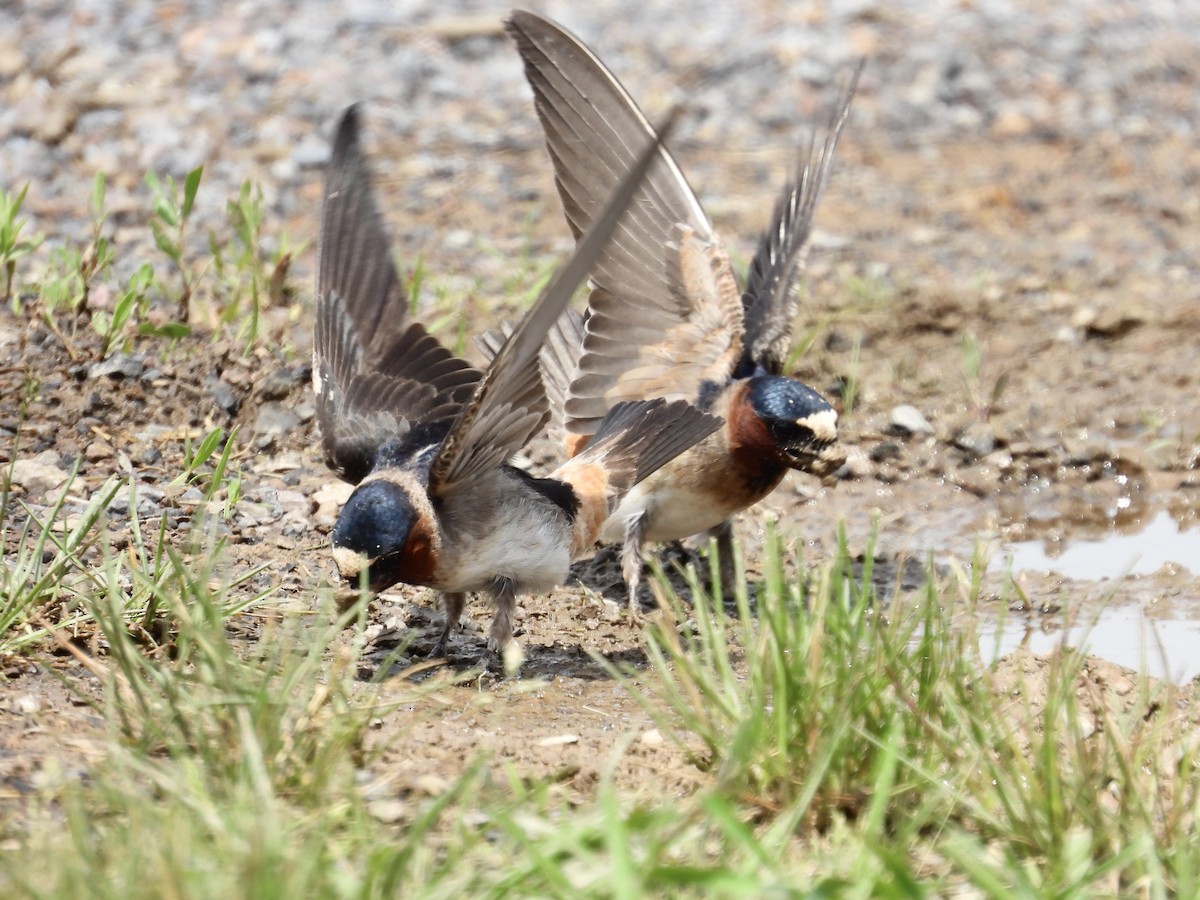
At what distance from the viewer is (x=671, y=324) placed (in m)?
6.09

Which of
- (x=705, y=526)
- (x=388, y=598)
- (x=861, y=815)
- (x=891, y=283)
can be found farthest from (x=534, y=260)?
(x=861, y=815)

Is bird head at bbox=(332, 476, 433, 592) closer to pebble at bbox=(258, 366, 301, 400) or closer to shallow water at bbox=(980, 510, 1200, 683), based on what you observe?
pebble at bbox=(258, 366, 301, 400)

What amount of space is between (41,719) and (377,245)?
230 cm

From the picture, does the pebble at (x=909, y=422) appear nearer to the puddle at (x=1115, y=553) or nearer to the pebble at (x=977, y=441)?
the pebble at (x=977, y=441)

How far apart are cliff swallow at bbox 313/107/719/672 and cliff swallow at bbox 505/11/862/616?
24cm

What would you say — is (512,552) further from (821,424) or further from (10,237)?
(10,237)

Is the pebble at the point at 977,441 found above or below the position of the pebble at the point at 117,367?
below

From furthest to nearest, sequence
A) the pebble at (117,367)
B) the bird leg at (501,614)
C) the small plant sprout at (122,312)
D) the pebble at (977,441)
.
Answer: the pebble at (977,441) < the pebble at (117,367) < the small plant sprout at (122,312) < the bird leg at (501,614)

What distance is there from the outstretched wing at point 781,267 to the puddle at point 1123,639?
56.9 inches

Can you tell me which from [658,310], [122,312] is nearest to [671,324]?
[658,310]

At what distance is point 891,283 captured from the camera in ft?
26.1

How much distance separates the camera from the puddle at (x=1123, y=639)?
4.90 metres

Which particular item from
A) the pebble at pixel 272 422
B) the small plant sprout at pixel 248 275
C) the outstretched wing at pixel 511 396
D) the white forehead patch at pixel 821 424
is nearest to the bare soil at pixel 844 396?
the pebble at pixel 272 422

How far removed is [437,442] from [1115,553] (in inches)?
102
